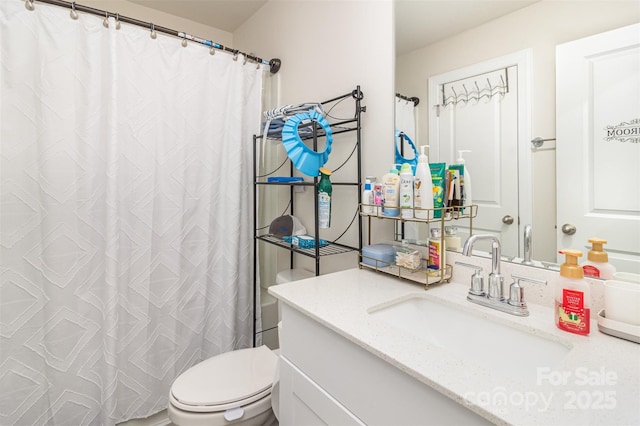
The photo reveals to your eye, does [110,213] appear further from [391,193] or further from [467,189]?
[467,189]

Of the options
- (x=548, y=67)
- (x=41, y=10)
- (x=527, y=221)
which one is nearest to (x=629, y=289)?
(x=527, y=221)

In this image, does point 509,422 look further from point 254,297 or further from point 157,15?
point 157,15

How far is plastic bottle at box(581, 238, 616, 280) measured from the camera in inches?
31.0

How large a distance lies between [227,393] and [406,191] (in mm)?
956

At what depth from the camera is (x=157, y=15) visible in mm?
2168

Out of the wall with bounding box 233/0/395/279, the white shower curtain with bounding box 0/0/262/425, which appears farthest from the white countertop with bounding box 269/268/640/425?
the white shower curtain with bounding box 0/0/262/425

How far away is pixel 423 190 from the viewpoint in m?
1.02

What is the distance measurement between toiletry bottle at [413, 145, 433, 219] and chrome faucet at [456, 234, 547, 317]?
0.59 feet

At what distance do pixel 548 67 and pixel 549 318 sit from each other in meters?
0.67

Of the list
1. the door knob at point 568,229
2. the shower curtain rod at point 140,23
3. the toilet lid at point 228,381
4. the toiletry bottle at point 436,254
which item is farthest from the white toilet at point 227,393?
the shower curtain rod at point 140,23

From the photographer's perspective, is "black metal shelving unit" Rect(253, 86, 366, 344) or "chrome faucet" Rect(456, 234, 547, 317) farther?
"black metal shelving unit" Rect(253, 86, 366, 344)

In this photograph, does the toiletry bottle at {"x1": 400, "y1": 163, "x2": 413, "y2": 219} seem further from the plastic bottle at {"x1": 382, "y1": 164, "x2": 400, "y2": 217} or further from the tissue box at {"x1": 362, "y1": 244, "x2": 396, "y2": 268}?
the tissue box at {"x1": 362, "y1": 244, "x2": 396, "y2": 268}

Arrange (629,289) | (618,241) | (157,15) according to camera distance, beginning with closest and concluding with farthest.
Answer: (629,289)
(618,241)
(157,15)

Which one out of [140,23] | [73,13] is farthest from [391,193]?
[73,13]
